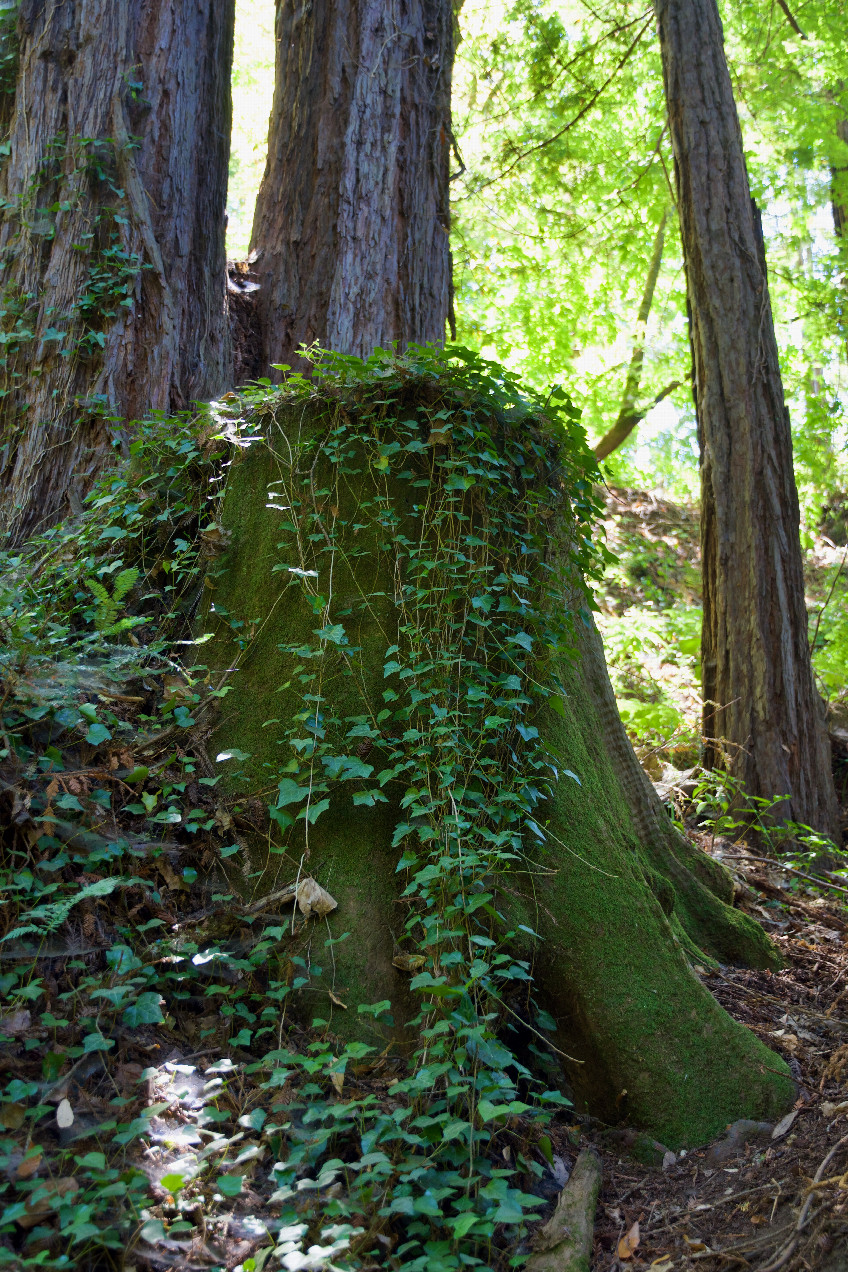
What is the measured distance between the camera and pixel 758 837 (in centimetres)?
569

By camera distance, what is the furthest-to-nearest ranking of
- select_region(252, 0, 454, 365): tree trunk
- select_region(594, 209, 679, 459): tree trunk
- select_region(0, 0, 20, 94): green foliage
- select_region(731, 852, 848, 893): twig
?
select_region(594, 209, 679, 459): tree trunk < select_region(252, 0, 454, 365): tree trunk < select_region(0, 0, 20, 94): green foliage < select_region(731, 852, 848, 893): twig

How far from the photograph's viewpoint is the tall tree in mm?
2902

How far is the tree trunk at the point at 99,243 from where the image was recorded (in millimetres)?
4785

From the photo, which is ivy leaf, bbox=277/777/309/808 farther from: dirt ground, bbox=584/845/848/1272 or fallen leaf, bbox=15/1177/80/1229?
dirt ground, bbox=584/845/848/1272

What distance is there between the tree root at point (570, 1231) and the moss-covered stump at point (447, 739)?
377 mm

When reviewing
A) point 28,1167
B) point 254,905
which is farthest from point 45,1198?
point 254,905

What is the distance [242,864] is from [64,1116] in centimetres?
102

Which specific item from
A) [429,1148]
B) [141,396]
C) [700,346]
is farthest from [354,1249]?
[700,346]

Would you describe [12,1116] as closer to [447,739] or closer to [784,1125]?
[447,739]

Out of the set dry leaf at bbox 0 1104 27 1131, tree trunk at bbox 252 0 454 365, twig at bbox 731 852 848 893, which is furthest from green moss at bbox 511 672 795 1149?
tree trunk at bbox 252 0 454 365

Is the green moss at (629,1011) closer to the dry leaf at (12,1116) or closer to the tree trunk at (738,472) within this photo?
the dry leaf at (12,1116)

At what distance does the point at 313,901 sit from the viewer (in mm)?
2840

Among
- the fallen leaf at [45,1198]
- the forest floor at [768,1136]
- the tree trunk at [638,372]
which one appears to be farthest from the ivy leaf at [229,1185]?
the tree trunk at [638,372]

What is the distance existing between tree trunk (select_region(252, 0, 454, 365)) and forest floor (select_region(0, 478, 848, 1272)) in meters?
3.13
